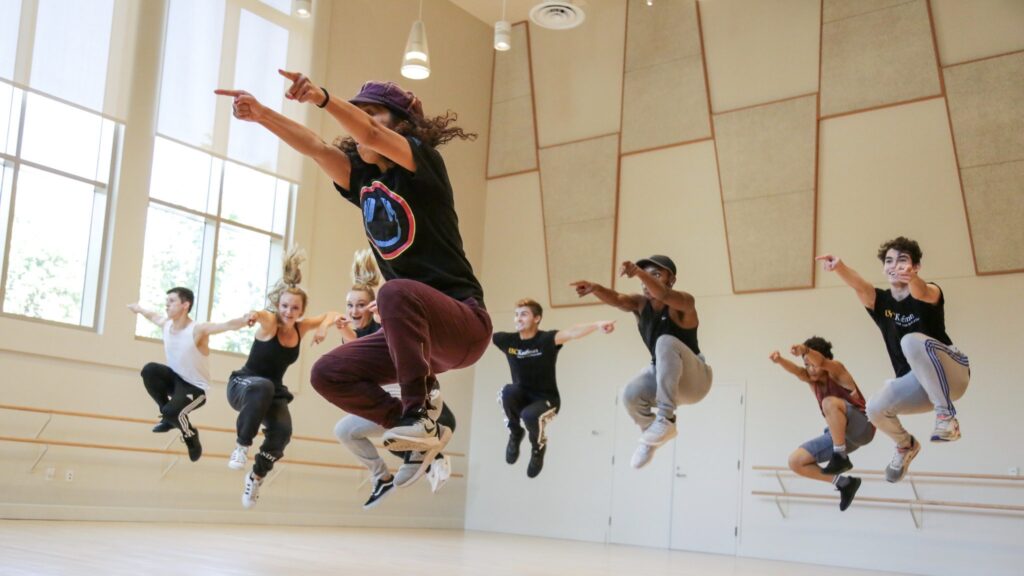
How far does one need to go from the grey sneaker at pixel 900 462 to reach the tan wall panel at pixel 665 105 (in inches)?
255

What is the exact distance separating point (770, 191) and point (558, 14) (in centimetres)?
367

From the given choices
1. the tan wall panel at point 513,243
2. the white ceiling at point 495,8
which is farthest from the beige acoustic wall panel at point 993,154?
the white ceiling at point 495,8

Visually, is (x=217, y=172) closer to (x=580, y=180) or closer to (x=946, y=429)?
(x=580, y=180)

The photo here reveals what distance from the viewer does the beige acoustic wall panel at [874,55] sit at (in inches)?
462

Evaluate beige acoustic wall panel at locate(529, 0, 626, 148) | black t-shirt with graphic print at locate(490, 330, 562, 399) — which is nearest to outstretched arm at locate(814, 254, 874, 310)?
black t-shirt with graphic print at locate(490, 330, 562, 399)

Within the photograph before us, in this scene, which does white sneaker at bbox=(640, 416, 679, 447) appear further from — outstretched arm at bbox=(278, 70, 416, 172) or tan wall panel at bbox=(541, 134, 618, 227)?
tan wall panel at bbox=(541, 134, 618, 227)

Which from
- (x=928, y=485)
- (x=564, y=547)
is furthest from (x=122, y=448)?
(x=928, y=485)

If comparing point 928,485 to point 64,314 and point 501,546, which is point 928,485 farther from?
point 64,314

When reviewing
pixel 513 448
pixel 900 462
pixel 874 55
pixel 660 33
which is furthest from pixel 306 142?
pixel 660 33

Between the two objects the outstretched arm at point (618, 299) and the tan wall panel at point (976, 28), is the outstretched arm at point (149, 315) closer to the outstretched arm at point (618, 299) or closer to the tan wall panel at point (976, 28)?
the outstretched arm at point (618, 299)

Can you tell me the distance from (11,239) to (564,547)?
7.23 m

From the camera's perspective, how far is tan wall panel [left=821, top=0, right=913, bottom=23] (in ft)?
39.7

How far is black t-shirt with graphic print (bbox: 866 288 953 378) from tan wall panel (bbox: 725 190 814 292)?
4.97 meters

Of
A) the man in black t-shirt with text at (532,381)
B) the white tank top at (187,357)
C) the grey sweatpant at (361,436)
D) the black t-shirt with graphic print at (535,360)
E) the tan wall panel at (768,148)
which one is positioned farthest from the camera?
the tan wall panel at (768,148)
